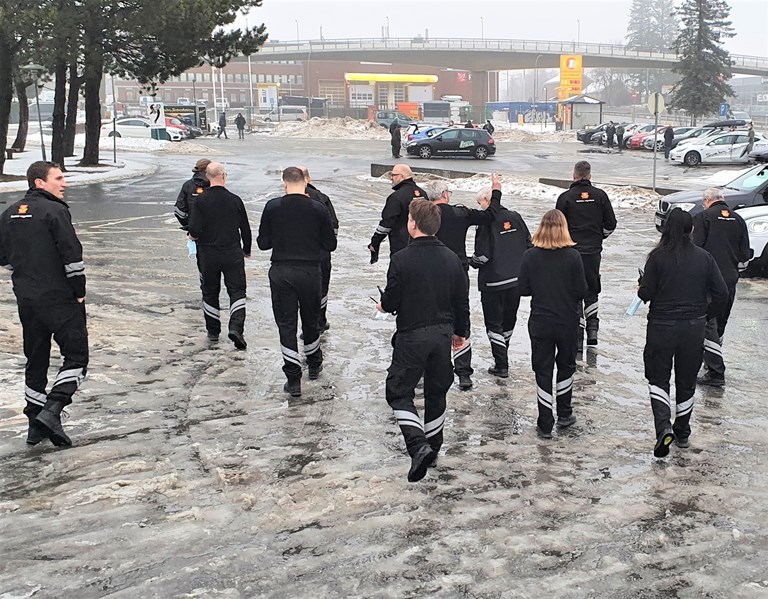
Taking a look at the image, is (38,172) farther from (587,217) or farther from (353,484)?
(587,217)

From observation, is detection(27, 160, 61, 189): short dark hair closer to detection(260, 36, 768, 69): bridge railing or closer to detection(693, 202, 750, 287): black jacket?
detection(693, 202, 750, 287): black jacket

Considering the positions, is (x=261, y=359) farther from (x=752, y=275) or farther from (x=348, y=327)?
(x=752, y=275)

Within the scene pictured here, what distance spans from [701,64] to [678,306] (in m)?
67.2

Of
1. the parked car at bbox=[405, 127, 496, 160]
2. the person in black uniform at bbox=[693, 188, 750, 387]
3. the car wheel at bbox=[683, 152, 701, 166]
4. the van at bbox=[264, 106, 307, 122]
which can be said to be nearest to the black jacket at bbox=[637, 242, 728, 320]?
the person in black uniform at bbox=[693, 188, 750, 387]

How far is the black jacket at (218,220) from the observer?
7988mm

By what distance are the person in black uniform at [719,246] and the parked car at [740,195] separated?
20.6ft

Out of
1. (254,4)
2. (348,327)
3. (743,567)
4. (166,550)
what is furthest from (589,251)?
(254,4)

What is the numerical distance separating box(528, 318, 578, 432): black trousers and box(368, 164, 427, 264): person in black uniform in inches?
80.5

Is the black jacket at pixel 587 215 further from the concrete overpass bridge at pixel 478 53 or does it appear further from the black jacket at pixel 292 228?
the concrete overpass bridge at pixel 478 53

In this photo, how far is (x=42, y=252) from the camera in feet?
18.7

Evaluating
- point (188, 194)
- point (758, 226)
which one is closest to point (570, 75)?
point (758, 226)

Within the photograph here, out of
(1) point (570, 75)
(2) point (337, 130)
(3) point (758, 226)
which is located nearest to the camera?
(3) point (758, 226)

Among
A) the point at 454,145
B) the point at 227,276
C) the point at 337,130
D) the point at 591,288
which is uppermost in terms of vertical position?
the point at 337,130

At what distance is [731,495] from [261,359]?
4.54 m
